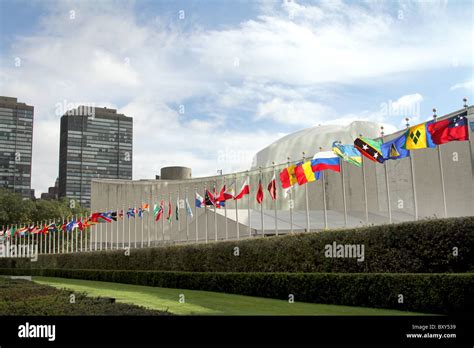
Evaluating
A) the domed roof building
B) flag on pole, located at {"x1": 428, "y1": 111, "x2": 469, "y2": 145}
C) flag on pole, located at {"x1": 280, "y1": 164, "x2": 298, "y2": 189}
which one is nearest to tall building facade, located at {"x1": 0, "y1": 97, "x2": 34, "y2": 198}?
the domed roof building

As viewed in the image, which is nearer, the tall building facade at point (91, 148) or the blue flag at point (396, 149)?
the blue flag at point (396, 149)

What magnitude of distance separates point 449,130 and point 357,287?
6061 millimetres

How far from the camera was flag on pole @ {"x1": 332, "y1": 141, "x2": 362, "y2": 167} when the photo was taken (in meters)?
21.4

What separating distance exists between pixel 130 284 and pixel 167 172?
40988mm

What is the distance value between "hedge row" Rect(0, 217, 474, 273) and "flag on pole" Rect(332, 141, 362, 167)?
393 cm

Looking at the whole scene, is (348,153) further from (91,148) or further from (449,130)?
(91,148)

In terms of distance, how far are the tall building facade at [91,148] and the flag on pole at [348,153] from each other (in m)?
93.0

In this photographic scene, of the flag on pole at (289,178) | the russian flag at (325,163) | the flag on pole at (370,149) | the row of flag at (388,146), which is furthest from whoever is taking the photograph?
the flag on pole at (289,178)

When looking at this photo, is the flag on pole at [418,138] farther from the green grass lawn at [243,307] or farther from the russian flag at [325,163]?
the green grass lawn at [243,307]

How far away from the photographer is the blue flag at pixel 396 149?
19.0 metres

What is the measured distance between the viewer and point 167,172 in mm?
70000

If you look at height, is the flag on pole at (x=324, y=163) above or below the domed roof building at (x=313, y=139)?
below

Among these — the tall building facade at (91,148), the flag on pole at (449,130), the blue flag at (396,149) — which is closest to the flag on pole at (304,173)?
the blue flag at (396,149)

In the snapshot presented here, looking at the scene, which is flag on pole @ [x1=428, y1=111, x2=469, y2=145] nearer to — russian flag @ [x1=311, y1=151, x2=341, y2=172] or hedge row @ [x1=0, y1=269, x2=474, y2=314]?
russian flag @ [x1=311, y1=151, x2=341, y2=172]
